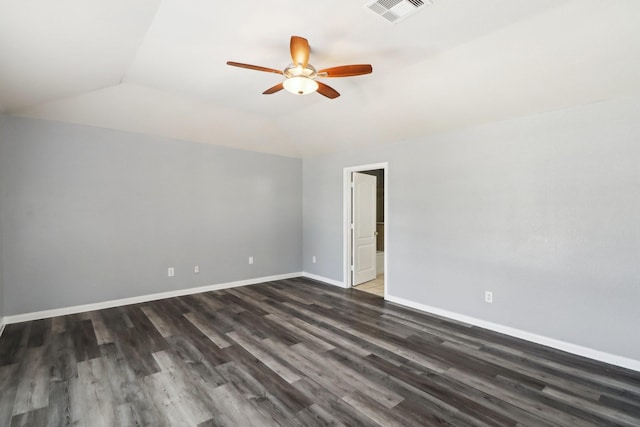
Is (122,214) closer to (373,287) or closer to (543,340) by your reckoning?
(373,287)

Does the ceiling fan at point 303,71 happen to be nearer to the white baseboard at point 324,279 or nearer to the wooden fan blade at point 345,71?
the wooden fan blade at point 345,71

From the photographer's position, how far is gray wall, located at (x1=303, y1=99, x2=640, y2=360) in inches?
106

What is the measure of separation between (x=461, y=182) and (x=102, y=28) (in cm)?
386

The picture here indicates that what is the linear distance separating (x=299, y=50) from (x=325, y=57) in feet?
2.13

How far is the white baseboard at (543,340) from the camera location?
8.75 ft

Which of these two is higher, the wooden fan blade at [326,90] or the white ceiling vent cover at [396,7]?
the white ceiling vent cover at [396,7]

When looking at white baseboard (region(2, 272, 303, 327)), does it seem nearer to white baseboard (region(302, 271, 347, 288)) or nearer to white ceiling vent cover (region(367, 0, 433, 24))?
white baseboard (region(302, 271, 347, 288))

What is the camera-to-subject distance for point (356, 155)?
5105 millimetres

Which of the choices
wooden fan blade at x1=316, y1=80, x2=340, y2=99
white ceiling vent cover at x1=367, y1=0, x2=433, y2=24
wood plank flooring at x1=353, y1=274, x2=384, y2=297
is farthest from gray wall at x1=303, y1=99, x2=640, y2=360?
white ceiling vent cover at x1=367, y1=0, x2=433, y2=24

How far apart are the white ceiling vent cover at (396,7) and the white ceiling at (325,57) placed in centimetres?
8

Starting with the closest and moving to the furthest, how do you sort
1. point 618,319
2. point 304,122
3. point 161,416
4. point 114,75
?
point 161,416, point 618,319, point 114,75, point 304,122

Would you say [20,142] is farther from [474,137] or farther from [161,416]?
[474,137]

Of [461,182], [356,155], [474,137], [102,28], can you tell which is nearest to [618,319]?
[461,182]

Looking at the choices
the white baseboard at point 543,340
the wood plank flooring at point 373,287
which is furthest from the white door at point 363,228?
the white baseboard at point 543,340
